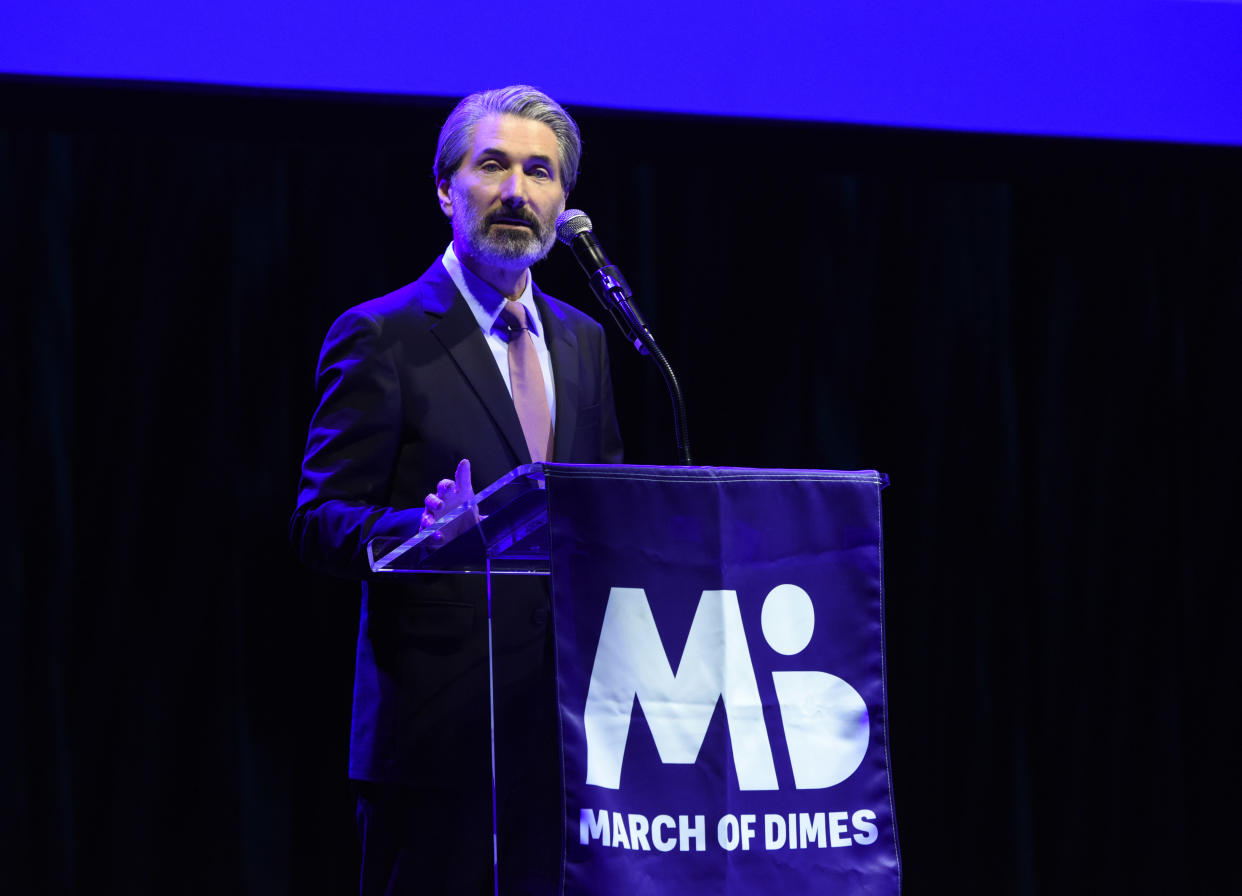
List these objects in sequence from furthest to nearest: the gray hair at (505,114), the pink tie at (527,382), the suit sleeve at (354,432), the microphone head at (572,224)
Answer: the gray hair at (505,114), the pink tie at (527,382), the suit sleeve at (354,432), the microphone head at (572,224)

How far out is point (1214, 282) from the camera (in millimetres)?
3406

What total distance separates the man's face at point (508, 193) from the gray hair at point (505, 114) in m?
0.01

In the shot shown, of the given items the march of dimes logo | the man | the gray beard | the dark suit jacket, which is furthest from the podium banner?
the gray beard

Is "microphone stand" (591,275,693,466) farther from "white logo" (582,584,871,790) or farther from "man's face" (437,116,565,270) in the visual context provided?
"man's face" (437,116,565,270)

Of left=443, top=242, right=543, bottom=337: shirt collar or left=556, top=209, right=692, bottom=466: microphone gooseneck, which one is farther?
left=443, top=242, right=543, bottom=337: shirt collar

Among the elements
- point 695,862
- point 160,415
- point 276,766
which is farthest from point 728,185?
point 695,862

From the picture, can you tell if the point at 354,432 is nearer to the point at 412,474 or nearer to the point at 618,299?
the point at 412,474

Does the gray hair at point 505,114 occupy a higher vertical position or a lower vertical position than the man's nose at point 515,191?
higher

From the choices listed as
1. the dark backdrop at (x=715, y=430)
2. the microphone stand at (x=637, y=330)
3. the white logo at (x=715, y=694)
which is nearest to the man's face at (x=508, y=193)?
the microphone stand at (x=637, y=330)

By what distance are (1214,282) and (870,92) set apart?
45.2 inches

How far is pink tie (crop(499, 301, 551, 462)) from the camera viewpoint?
1809 millimetres

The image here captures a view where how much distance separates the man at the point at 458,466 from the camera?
141 centimetres

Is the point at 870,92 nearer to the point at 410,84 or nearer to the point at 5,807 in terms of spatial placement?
the point at 410,84

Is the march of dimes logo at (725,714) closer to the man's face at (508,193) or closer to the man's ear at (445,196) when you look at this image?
the man's face at (508,193)
